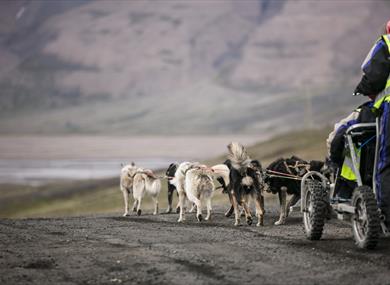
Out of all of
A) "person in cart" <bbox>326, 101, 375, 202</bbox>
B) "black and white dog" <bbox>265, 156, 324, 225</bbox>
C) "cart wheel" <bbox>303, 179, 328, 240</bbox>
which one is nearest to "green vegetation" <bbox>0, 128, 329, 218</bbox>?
"black and white dog" <bbox>265, 156, 324, 225</bbox>

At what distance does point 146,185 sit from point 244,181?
Answer: 529cm

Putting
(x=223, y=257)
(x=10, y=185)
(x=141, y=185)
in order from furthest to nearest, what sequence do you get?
(x=10, y=185)
(x=141, y=185)
(x=223, y=257)

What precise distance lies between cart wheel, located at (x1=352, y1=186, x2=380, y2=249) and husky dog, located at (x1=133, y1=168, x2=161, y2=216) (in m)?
10.1

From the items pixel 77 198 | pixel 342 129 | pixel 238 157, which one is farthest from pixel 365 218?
pixel 77 198

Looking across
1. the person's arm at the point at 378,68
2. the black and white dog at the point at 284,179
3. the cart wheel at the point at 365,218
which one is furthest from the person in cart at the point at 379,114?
the black and white dog at the point at 284,179

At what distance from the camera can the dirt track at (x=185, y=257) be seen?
9.93m

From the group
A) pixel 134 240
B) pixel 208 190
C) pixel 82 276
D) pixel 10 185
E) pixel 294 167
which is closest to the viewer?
pixel 82 276

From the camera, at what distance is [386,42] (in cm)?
1145

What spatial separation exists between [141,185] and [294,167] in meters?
5.83

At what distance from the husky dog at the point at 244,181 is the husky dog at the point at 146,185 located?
459cm

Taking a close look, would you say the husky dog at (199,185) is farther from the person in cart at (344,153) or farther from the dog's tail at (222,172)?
the person in cart at (344,153)

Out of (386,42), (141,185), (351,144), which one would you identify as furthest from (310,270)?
(141,185)

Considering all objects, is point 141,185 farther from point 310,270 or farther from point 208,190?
point 310,270

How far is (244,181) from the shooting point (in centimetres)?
1683
